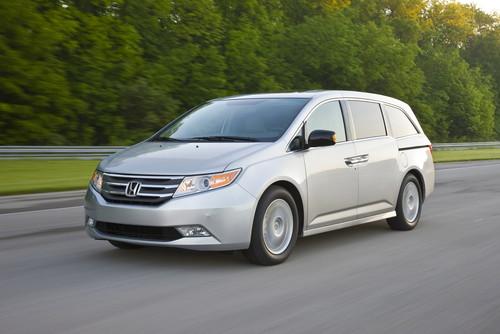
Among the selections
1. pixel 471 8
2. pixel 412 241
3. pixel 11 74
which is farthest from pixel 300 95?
pixel 471 8

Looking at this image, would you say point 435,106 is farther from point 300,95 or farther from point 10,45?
point 300,95

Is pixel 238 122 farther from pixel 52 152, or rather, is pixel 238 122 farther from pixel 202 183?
pixel 52 152

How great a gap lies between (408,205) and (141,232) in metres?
3.98

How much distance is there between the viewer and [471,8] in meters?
84.3

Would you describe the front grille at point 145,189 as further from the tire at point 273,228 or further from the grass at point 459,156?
the grass at point 459,156

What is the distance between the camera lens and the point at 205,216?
6297 millimetres

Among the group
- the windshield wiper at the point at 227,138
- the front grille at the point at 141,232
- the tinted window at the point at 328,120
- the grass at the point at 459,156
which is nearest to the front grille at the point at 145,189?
the front grille at the point at 141,232

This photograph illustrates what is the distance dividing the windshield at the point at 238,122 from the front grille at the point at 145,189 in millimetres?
1087

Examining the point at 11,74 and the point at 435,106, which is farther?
the point at 435,106

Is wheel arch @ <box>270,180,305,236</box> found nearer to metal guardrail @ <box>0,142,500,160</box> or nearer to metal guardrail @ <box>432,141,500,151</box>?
metal guardrail @ <box>0,142,500,160</box>

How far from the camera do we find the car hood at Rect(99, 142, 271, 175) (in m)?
6.41

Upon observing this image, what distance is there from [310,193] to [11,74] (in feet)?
82.9

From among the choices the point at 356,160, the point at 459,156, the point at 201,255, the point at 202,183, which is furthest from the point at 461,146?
the point at 202,183

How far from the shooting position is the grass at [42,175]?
1491cm
